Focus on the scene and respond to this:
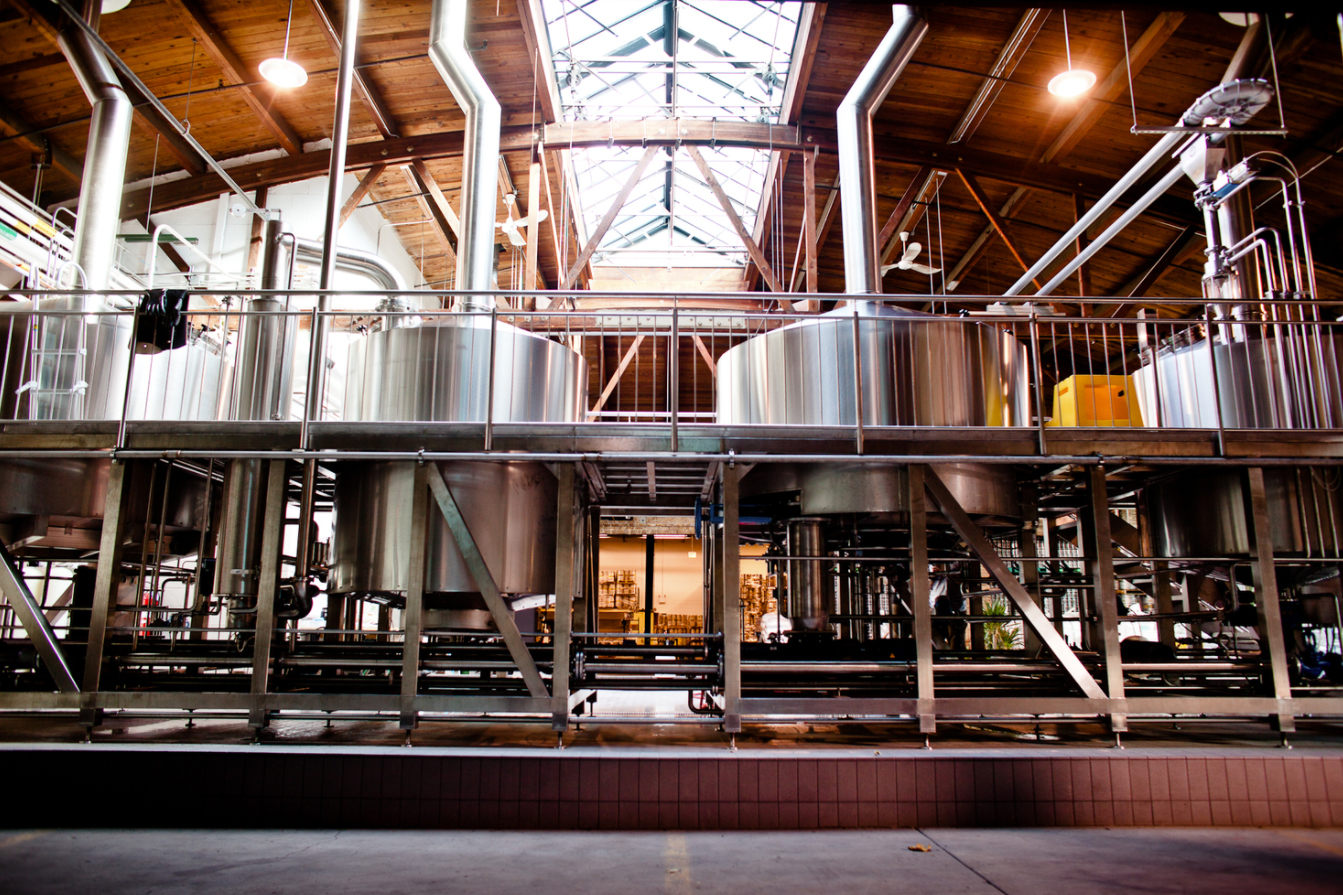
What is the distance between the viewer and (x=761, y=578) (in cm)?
2464

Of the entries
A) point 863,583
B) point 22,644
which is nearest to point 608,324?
point 863,583

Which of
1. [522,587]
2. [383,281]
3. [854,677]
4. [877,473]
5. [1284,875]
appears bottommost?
[1284,875]

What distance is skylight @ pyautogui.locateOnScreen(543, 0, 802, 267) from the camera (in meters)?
13.7

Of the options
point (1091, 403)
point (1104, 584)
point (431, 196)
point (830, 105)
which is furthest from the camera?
point (431, 196)

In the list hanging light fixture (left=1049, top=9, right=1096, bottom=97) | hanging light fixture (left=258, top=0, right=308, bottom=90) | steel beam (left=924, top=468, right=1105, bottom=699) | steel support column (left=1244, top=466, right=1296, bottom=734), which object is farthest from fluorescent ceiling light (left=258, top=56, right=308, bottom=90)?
steel support column (left=1244, top=466, right=1296, bottom=734)

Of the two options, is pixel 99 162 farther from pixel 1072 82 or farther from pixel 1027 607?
pixel 1072 82

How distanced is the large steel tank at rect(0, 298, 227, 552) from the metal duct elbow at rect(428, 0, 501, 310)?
283 centimetres

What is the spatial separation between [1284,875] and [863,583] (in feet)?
18.2

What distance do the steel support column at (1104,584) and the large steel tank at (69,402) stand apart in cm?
790

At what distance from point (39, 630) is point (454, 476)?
11.2 ft

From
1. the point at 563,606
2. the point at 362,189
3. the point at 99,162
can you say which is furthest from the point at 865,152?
the point at 362,189

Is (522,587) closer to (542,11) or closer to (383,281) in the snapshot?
(383,281)

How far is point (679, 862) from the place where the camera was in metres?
4.59

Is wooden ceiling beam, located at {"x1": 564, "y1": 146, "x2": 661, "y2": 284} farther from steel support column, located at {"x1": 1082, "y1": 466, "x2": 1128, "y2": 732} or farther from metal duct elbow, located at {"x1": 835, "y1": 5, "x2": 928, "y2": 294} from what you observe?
steel support column, located at {"x1": 1082, "y1": 466, "x2": 1128, "y2": 732}
